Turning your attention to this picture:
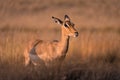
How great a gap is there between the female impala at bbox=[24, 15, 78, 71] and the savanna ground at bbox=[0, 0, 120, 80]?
0.20 m

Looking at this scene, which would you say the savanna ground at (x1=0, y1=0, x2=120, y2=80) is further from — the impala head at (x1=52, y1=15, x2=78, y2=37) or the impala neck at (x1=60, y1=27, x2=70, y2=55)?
the impala head at (x1=52, y1=15, x2=78, y2=37)

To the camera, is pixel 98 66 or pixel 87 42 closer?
pixel 98 66

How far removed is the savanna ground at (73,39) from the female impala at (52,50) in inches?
8.0

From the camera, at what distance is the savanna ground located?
10391 mm

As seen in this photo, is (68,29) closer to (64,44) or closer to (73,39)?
(64,44)

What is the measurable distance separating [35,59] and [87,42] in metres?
2.06

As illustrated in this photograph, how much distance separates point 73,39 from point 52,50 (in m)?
3.46

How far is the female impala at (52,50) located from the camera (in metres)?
12.0

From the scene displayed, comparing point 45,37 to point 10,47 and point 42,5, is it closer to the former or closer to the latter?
point 10,47

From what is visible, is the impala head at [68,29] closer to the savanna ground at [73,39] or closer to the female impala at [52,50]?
the female impala at [52,50]

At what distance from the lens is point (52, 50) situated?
12.3m

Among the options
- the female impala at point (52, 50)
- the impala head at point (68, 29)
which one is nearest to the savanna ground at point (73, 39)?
the female impala at point (52, 50)

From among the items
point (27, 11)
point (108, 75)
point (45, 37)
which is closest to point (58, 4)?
point (27, 11)

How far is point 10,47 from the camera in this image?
13.1 meters
